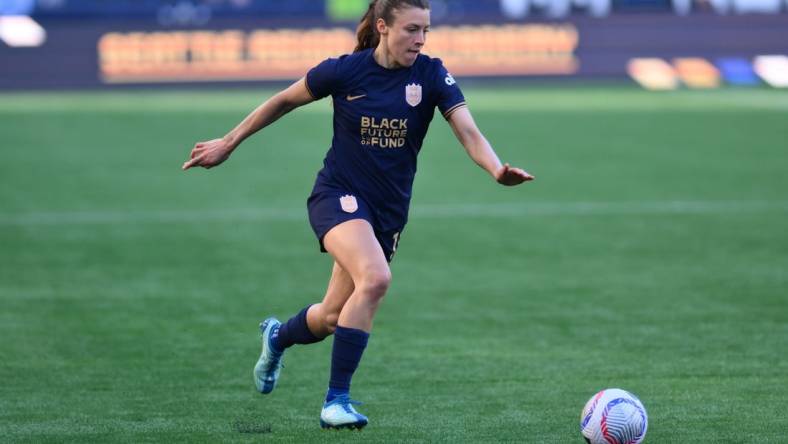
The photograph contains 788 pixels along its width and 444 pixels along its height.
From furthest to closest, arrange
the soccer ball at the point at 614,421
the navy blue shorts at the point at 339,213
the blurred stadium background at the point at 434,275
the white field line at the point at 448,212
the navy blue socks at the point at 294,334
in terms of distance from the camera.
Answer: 1. the white field line at the point at 448,212
2. the navy blue socks at the point at 294,334
3. the blurred stadium background at the point at 434,275
4. the navy blue shorts at the point at 339,213
5. the soccer ball at the point at 614,421

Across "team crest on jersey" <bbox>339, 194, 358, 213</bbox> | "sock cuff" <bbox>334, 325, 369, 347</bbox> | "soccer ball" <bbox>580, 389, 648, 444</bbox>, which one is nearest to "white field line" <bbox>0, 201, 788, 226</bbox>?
"team crest on jersey" <bbox>339, 194, 358, 213</bbox>

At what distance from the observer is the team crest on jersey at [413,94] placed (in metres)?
6.65

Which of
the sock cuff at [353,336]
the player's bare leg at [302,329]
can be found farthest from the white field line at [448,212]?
the sock cuff at [353,336]

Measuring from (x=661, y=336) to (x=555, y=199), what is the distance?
7.77 metres

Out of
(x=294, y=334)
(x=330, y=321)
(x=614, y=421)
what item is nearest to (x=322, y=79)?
(x=330, y=321)

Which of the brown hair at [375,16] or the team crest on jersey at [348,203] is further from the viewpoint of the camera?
the team crest on jersey at [348,203]

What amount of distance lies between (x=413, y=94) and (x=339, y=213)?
66cm

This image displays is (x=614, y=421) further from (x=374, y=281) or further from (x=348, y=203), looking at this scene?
(x=348, y=203)

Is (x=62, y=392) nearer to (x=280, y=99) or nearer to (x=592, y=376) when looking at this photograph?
(x=280, y=99)

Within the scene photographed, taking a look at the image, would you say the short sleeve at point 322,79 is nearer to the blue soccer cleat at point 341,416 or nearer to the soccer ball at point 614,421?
the blue soccer cleat at point 341,416

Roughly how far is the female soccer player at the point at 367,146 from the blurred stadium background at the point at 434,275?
0.53 meters

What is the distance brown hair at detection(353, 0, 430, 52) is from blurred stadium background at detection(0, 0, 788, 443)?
1.79 m

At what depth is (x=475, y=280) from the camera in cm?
1126

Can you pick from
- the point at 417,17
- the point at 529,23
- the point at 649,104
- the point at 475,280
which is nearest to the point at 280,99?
the point at 417,17
